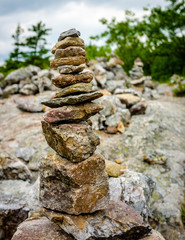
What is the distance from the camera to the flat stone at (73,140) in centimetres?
445

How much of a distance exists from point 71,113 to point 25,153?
6.04 meters

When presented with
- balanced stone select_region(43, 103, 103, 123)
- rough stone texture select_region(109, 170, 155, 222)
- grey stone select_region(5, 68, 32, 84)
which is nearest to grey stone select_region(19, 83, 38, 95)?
grey stone select_region(5, 68, 32, 84)

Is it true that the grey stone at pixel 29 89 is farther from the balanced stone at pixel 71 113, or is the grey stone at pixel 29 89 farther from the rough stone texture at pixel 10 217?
the balanced stone at pixel 71 113

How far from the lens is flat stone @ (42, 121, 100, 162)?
14.6 feet

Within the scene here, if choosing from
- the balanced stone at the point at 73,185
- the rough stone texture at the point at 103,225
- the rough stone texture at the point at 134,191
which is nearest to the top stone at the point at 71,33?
the balanced stone at the point at 73,185

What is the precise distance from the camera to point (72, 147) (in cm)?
443

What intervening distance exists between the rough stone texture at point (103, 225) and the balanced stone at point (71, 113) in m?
2.22

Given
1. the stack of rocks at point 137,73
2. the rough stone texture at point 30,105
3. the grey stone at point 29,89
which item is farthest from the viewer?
the stack of rocks at point 137,73

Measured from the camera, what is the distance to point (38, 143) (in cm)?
1037

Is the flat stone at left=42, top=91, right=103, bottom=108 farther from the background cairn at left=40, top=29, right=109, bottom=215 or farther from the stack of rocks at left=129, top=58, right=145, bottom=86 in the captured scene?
the stack of rocks at left=129, top=58, right=145, bottom=86

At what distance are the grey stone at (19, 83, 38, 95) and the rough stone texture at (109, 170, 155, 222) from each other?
40.9 ft

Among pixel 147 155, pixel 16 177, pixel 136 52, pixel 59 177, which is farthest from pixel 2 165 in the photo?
pixel 136 52

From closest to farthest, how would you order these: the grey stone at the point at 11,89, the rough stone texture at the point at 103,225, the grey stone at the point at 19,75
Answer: the rough stone texture at the point at 103,225, the grey stone at the point at 11,89, the grey stone at the point at 19,75

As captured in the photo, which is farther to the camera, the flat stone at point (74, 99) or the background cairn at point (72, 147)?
the flat stone at point (74, 99)
